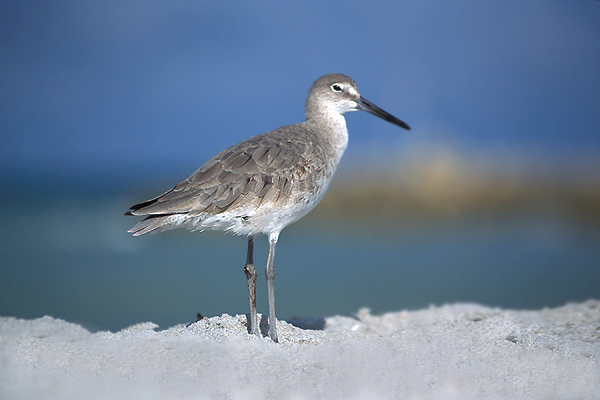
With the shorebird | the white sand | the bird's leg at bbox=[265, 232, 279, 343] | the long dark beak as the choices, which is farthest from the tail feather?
the long dark beak

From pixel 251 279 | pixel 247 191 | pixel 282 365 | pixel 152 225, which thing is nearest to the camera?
pixel 282 365

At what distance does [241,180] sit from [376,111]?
2.01 meters

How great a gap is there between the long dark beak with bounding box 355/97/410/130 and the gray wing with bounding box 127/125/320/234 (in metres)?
1.09

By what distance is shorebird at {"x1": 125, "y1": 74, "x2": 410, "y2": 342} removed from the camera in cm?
418

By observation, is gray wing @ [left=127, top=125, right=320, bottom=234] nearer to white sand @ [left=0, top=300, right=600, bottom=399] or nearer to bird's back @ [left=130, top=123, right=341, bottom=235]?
bird's back @ [left=130, top=123, right=341, bottom=235]

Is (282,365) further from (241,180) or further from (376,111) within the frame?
(376,111)

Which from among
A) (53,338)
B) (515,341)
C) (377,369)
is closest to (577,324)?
(515,341)

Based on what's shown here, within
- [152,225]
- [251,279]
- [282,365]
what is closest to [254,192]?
[152,225]

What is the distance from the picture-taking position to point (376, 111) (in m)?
5.63

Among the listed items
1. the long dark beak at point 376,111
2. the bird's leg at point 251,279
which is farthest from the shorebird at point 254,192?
the long dark beak at point 376,111

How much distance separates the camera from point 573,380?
3.66m

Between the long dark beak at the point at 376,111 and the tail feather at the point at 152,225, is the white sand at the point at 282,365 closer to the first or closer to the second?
the tail feather at the point at 152,225

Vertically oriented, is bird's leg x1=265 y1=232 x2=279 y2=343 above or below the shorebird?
below

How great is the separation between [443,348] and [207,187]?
2.39 meters
